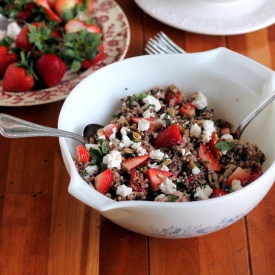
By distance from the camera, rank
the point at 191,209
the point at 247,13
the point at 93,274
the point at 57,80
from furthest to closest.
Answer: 1. the point at 247,13
2. the point at 57,80
3. the point at 93,274
4. the point at 191,209

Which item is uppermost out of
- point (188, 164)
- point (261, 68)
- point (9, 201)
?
point (261, 68)

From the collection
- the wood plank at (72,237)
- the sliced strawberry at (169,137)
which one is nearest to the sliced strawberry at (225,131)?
the sliced strawberry at (169,137)

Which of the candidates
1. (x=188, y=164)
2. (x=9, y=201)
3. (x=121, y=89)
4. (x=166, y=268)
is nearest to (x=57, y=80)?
(x=121, y=89)

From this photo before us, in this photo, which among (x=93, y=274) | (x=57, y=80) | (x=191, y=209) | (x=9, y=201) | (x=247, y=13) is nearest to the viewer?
(x=191, y=209)

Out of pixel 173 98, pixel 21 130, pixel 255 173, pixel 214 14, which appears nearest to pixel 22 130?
pixel 21 130

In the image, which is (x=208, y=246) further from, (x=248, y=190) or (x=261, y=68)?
(x=261, y=68)

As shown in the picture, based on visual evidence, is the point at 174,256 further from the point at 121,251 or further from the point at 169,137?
the point at 169,137
